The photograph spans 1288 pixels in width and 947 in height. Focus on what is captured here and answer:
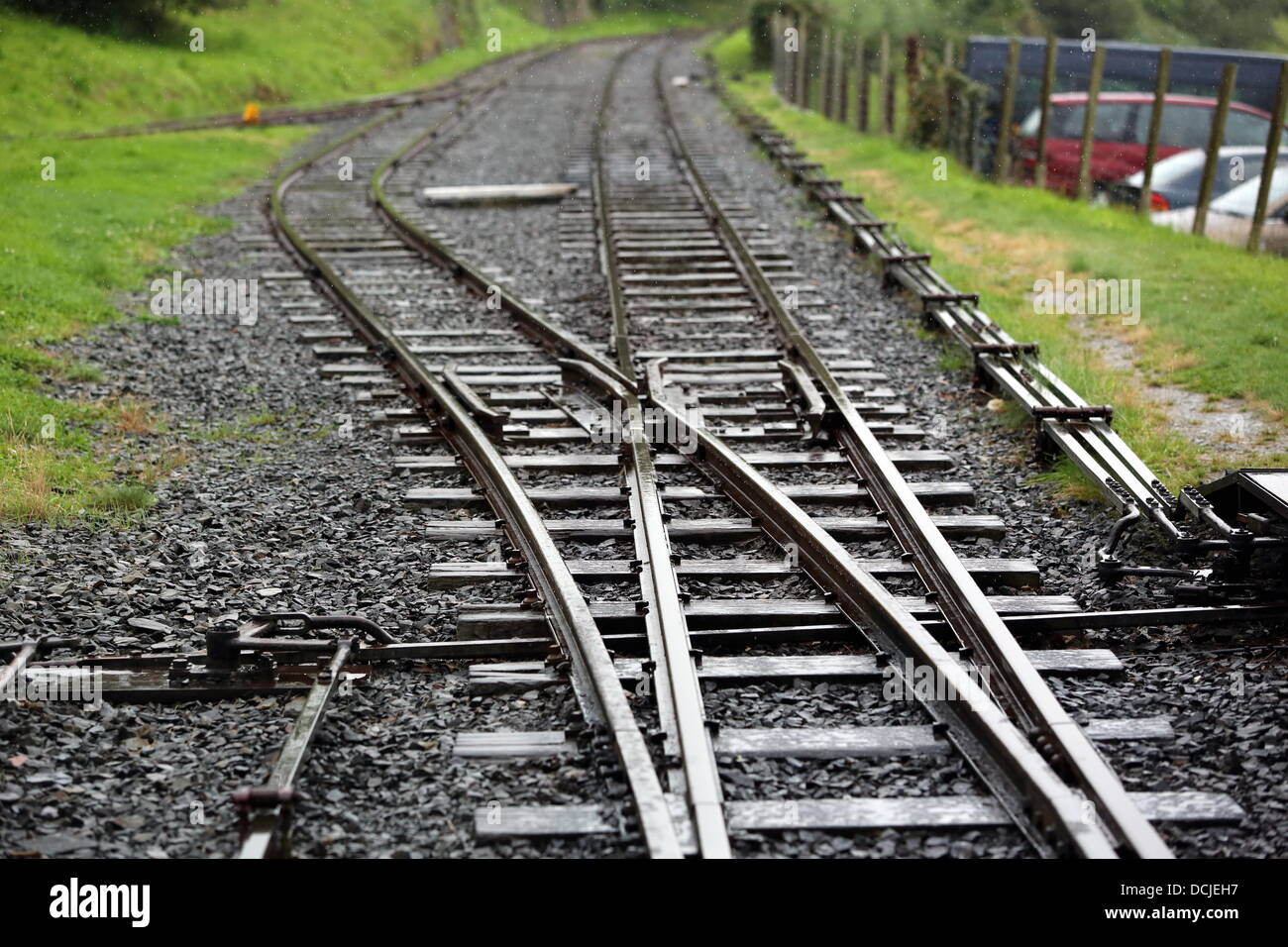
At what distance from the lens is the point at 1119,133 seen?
64.8 feet

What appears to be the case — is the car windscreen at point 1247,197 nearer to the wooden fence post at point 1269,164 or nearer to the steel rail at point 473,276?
the wooden fence post at point 1269,164

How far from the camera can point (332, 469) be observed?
299 inches

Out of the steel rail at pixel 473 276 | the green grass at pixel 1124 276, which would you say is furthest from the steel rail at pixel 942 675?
the steel rail at pixel 473 276

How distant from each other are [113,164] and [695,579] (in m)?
15.9

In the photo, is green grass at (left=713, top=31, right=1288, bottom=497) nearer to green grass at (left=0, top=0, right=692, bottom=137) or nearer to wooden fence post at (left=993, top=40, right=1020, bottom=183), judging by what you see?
wooden fence post at (left=993, top=40, right=1020, bottom=183)

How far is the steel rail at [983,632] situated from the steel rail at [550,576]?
1.30 metres

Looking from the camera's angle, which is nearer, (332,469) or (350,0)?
(332,469)

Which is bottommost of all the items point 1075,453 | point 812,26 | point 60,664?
point 60,664

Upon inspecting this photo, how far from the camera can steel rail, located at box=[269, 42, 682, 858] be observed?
162 inches

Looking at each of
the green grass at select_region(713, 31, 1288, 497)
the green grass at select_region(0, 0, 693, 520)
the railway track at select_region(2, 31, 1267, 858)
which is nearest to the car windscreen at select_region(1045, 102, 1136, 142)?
the green grass at select_region(713, 31, 1288, 497)
